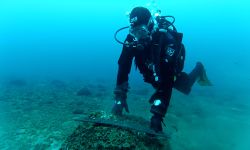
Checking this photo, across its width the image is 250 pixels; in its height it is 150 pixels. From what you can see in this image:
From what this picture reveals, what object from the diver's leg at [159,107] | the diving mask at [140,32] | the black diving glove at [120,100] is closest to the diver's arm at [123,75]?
the black diving glove at [120,100]

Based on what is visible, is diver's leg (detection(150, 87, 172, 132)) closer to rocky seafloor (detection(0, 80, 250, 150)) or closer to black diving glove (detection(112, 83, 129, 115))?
rocky seafloor (detection(0, 80, 250, 150))

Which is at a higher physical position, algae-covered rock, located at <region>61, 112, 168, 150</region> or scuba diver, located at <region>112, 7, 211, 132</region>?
scuba diver, located at <region>112, 7, 211, 132</region>

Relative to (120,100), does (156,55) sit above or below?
above

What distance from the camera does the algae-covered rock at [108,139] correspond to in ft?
14.1

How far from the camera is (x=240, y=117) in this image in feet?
40.1

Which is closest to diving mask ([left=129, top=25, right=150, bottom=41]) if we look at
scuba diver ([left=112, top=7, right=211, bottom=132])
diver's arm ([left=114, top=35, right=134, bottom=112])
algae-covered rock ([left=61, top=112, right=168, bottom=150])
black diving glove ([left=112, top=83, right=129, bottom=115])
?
scuba diver ([left=112, top=7, right=211, bottom=132])

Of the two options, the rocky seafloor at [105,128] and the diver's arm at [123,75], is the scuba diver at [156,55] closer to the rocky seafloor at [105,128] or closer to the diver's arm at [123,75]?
the diver's arm at [123,75]

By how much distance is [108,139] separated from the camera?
172 inches

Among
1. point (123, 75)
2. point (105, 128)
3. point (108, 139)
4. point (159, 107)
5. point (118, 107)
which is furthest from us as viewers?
point (123, 75)

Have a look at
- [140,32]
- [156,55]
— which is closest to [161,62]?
[156,55]

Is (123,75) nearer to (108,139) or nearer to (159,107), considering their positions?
(159,107)

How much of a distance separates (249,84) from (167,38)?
17.2 meters

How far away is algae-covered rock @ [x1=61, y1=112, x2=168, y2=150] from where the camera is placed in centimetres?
431

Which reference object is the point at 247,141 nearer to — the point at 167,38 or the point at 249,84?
the point at 167,38
